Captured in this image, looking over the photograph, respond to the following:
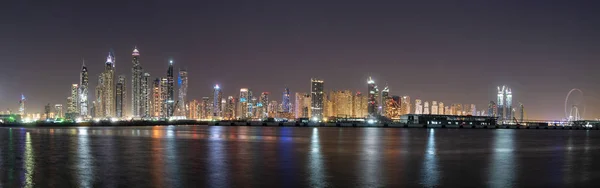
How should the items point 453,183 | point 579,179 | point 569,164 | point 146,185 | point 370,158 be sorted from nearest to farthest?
point 146,185
point 453,183
point 579,179
point 569,164
point 370,158

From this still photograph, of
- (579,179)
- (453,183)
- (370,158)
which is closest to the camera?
(453,183)

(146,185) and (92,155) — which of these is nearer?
(146,185)

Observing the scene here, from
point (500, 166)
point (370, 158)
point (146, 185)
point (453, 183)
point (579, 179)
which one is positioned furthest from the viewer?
point (370, 158)

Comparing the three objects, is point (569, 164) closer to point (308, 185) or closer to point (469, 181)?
point (469, 181)

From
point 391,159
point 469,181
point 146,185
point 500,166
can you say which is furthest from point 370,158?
point 146,185

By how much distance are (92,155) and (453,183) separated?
2128 cm

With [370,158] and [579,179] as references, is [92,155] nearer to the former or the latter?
[370,158]

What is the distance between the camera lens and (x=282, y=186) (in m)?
19.1

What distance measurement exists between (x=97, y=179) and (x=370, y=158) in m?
16.0

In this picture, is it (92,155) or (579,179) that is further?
(92,155)

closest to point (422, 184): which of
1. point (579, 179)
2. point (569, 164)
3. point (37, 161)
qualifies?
point (579, 179)

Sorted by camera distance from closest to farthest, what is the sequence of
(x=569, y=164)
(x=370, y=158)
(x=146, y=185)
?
(x=146, y=185)
(x=569, y=164)
(x=370, y=158)

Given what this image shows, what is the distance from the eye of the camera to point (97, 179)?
20547 mm

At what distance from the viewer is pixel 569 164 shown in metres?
29.4
